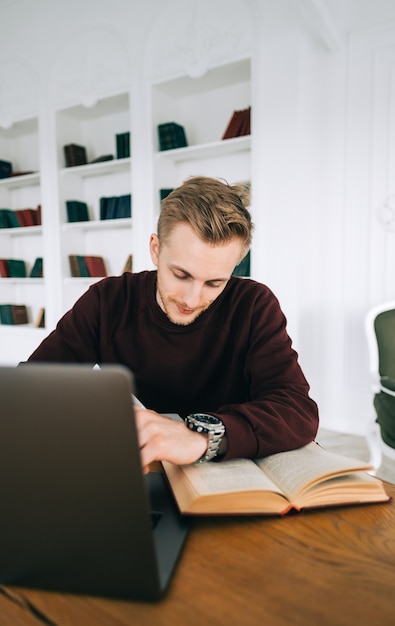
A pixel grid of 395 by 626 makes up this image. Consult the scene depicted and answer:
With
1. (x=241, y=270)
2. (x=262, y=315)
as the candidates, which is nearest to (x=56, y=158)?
(x=241, y=270)

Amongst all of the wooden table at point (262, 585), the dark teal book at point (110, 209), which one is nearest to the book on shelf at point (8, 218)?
→ the dark teal book at point (110, 209)

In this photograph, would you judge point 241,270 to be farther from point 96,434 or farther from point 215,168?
point 96,434

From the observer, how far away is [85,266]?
13.4 ft

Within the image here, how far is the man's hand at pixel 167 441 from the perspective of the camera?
27.9 inches

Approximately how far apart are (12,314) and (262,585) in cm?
439

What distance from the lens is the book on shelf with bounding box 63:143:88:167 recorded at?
4.04 metres

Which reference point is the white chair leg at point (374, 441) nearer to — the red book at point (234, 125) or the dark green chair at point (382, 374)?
the dark green chair at point (382, 374)

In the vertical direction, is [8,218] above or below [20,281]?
above

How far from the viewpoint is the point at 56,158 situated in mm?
4043

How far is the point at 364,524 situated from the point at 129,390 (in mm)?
454

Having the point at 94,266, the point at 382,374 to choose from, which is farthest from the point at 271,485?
the point at 94,266

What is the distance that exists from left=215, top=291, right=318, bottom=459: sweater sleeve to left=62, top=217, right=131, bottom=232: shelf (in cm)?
269

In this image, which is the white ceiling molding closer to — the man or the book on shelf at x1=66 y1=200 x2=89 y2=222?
the man

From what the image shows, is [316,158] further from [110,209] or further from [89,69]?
[89,69]
